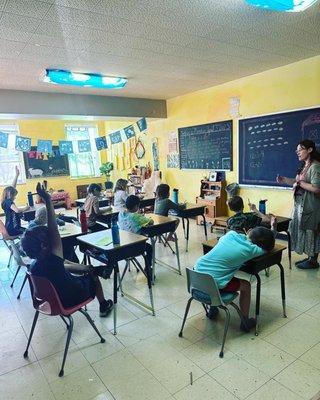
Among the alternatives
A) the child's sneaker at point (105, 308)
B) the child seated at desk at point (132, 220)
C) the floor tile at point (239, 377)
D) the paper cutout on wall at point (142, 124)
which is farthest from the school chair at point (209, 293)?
the paper cutout on wall at point (142, 124)

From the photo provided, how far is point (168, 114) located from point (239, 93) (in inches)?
81.5

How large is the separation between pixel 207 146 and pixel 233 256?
3880 millimetres

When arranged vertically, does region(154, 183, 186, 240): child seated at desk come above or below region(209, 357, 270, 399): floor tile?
above

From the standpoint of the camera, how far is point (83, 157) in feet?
31.3

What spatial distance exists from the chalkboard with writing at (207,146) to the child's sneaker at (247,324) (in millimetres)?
3325

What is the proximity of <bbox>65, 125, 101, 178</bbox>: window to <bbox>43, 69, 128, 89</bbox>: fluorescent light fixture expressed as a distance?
16.6 feet

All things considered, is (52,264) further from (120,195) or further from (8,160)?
(8,160)

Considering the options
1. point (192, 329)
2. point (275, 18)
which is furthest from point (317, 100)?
point (192, 329)

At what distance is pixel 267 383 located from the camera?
1836mm

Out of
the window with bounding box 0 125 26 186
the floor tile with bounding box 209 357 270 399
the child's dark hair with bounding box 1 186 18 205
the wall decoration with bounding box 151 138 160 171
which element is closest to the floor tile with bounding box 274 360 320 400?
the floor tile with bounding box 209 357 270 399

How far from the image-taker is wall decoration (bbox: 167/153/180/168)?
6555mm

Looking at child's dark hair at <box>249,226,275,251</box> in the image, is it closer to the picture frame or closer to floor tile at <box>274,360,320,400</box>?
floor tile at <box>274,360,320,400</box>

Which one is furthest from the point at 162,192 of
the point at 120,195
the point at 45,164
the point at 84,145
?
the point at 45,164

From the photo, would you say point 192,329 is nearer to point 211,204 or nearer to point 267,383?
point 267,383
